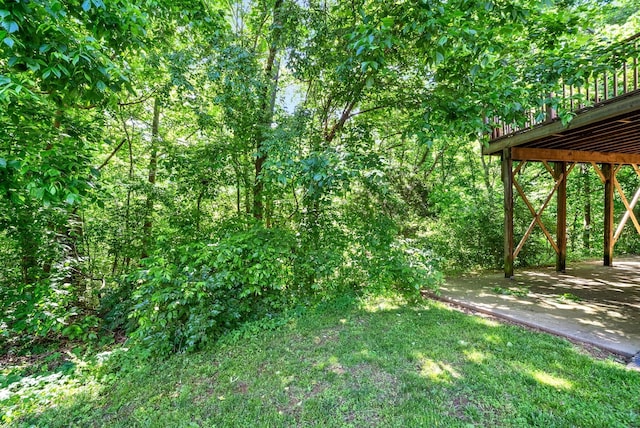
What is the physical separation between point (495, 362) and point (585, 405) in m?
0.64

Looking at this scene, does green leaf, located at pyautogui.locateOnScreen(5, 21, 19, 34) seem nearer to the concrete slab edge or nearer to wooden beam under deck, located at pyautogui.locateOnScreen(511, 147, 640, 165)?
the concrete slab edge

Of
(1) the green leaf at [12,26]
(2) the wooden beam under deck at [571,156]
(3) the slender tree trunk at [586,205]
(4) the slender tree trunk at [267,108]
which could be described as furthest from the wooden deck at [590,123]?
(1) the green leaf at [12,26]

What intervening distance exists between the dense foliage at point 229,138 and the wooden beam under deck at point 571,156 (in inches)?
73.3

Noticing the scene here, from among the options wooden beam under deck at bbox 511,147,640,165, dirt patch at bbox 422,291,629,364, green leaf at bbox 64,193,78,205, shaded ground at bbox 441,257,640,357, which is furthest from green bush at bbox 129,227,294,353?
wooden beam under deck at bbox 511,147,640,165

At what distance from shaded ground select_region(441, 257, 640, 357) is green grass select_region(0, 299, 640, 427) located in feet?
1.48

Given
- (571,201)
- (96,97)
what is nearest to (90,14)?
(96,97)

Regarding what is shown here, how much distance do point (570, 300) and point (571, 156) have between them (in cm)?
332

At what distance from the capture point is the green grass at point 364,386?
1990mm

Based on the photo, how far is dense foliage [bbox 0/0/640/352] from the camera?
236 cm

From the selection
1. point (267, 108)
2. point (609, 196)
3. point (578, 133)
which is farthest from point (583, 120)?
point (267, 108)

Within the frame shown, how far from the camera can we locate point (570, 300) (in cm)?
413

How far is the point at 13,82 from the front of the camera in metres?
1.79

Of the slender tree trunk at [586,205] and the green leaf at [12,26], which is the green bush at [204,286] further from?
the slender tree trunk at [586,205]

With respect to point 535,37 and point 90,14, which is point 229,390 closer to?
point 90,14
